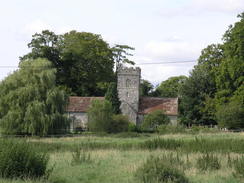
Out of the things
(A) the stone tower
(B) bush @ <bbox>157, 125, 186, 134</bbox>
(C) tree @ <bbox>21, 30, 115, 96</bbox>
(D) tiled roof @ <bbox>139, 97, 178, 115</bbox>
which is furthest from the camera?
(C) tree @ <bbox>21, 30, 115, 96</bbox>

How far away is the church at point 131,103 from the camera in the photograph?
56344mm

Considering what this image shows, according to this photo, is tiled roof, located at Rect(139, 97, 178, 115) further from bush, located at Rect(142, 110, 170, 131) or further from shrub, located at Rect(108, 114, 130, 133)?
shrub, located at Rect(108, 114, 130, 133)

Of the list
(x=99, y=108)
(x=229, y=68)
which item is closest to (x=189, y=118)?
(x=229, y=68)

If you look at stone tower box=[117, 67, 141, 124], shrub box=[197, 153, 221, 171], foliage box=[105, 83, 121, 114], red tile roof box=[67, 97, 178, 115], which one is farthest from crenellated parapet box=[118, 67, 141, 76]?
shrub box=[197, 153, 221, 171]

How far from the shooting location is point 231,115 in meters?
44.5

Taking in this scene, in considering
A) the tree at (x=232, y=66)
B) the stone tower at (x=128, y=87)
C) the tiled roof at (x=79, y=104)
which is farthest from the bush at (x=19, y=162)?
the stone tower at (x=128, y=87)

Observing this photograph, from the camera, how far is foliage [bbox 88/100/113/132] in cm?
4619

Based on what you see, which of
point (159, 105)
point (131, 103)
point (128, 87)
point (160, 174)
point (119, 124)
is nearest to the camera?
point (160, 174)

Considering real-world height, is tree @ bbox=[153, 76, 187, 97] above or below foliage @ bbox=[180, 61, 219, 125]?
above

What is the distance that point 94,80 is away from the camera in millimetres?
64500

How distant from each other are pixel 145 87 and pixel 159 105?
1118 inches

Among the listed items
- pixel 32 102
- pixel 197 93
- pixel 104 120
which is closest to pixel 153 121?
pixel 104 120

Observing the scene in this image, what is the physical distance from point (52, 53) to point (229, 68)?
24.6 m

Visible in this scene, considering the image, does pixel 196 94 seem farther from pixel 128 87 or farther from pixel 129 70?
pixel 129 70
